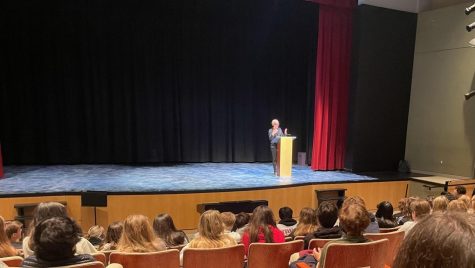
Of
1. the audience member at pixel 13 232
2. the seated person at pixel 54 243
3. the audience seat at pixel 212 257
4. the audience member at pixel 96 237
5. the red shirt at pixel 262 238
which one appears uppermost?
the seated person at pixel 54 243

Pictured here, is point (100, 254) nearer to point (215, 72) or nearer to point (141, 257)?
point (141, 257)

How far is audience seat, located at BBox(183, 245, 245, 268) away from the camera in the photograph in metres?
2.51

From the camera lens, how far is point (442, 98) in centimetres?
830

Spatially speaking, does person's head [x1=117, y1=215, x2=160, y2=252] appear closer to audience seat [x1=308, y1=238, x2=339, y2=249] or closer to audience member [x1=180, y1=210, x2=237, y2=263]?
audience member [x1=180, y1=210, x2=237, y2=263]

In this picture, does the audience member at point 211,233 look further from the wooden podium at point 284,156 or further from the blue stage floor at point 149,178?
the wooden podium at point 284,156

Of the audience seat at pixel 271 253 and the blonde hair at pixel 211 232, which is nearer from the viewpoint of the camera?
the audience seat at pixel 271 253

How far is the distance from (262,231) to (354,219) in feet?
3.27

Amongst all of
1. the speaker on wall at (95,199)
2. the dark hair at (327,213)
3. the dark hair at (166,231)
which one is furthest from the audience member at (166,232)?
the speaker on wall at (95,199)

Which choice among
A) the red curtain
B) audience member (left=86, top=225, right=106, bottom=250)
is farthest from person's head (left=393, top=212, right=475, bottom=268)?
the red curtain

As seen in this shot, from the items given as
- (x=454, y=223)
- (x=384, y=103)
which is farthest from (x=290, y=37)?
(x=454, y=223)

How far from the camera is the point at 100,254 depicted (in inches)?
97.0

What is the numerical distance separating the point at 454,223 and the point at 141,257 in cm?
210

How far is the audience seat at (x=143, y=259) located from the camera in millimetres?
2398

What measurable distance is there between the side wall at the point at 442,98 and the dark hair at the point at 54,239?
824cm
